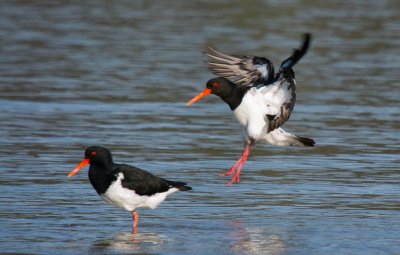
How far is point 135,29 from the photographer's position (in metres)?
26.9

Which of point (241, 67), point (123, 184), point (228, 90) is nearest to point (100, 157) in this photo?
point (123, 184)

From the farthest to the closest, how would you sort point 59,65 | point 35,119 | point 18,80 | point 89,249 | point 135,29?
1. point 135,29
2. point 59,65
3. point 18,80
4. point 35,119
5. point 89,249

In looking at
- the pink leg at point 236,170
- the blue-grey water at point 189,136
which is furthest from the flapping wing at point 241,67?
the blue-grey water at point 189,136

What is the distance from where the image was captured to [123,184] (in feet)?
34.6

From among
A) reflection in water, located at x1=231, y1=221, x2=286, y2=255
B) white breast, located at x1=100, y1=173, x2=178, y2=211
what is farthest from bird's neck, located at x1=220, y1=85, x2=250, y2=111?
reflection in water, located at x1=231, y1=221, x2=286, y2=255

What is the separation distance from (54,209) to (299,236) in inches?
102

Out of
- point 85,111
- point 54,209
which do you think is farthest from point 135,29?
point 54,209

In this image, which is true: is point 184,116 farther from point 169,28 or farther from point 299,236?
point 169,28

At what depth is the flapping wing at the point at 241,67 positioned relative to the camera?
1334 centimetres

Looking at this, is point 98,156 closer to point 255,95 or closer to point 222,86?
point 222,86

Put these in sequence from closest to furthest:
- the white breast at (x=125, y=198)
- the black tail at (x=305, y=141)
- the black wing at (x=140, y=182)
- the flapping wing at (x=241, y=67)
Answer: the white breast at (x=125, y=198) → the black wing at (x=140, y=182) → the black tail at (x=305, y=141) → the flapping wing at (x=241, y=67)

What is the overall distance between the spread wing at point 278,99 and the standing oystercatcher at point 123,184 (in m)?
2.47

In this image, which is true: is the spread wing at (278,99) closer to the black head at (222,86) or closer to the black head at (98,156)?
the black head at (222,86)

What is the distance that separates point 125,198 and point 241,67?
350 cm
